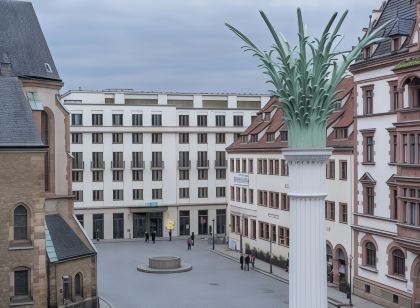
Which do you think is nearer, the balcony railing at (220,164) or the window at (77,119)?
the window at (77,119)

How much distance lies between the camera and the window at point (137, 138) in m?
78.8

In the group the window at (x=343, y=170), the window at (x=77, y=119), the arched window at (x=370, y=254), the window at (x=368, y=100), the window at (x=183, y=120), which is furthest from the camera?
the window at (x=183, y=120)

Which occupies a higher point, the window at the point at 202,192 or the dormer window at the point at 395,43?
the dormer window at the point at 395,43

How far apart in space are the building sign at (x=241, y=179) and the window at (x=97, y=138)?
17.6m

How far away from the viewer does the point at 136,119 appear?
3100 inches

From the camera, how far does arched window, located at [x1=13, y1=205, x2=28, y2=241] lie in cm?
3525

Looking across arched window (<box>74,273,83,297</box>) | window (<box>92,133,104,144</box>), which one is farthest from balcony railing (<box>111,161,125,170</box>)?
arched window (<box>74,273,83,297</box>)

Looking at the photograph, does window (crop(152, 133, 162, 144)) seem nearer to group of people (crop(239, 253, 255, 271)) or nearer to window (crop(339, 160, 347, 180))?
group of people (crop(239, 253, 255, 271))

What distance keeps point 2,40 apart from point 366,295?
85.1 feet

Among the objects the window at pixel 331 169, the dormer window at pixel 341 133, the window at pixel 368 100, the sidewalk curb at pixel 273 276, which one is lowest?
the sidewalk curb at pixel 273 276

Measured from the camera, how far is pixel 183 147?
265 feet

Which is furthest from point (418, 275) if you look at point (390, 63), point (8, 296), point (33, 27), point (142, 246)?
point (142, 246)

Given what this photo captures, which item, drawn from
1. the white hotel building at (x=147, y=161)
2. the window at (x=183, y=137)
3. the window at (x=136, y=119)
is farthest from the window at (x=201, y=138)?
the window at (x=136, y=119)

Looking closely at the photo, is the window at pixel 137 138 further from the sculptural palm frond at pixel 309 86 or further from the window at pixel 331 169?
the sculptural palm frond at pixel 309 86
